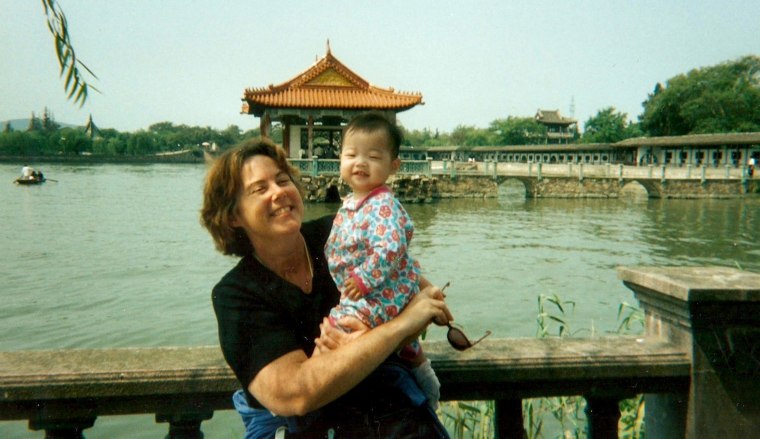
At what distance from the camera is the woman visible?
46.9 inches

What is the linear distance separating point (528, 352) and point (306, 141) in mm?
21401

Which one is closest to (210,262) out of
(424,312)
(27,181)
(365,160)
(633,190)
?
(365,160)

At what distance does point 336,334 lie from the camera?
127 cm

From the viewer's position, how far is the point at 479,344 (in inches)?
60.7

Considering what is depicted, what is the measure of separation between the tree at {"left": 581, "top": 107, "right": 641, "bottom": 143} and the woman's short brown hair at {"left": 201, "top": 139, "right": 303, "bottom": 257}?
5677 centimetres

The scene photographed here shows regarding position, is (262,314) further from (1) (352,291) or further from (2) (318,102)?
(2) (318,102)

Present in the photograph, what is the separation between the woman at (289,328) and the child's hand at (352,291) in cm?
7

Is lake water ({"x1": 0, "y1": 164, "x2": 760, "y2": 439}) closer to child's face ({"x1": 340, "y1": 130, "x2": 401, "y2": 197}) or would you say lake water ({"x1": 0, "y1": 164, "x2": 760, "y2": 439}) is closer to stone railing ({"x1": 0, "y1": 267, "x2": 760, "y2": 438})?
child's face ({"x1": 340, "y1": 130, "x2": 401, "y2": 197})

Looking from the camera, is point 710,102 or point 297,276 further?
point 710,102

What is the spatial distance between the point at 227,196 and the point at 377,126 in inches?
19.5

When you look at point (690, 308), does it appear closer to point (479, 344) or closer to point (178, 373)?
point (479, 344)

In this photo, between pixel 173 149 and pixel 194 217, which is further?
pixel 173 149

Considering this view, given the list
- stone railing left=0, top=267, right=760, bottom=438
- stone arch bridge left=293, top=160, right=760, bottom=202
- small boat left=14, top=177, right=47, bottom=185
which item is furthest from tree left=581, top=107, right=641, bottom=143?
stone railing left=0, top=267, right=760, bottom=438

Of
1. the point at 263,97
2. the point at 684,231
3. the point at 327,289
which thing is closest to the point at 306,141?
the point at 263,97
